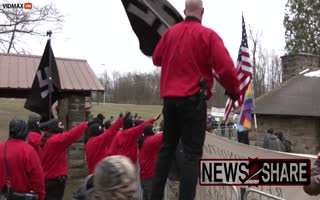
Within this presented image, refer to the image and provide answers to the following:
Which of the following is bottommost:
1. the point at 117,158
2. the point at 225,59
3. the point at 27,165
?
the point at 27,165

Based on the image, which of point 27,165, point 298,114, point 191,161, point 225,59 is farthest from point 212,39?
point 298,114

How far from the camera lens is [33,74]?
1449cm

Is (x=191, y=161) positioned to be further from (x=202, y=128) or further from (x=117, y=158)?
(x=117, y=158)

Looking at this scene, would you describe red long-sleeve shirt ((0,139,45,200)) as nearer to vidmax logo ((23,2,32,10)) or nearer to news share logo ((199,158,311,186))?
news share logo ((199,158,311,186))

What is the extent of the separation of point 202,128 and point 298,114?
12.9 meters

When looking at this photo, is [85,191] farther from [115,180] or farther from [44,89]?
[44,89]

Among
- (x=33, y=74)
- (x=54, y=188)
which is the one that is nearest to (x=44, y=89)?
(x=54, y=188)

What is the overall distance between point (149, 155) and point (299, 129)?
10311 mm

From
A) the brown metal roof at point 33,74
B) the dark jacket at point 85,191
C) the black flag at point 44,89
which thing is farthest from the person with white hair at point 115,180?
the brown metal roof at point 33,74

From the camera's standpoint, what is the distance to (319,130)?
1680 cm

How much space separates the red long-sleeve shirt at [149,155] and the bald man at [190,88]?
349 cm

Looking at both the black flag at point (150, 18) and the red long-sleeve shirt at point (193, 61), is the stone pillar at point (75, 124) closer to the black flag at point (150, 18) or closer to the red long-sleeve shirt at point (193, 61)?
the black flag at point (150, 18)

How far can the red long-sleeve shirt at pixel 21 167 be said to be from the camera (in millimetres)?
6168

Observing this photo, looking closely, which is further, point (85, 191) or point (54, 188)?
point (54, 188)
